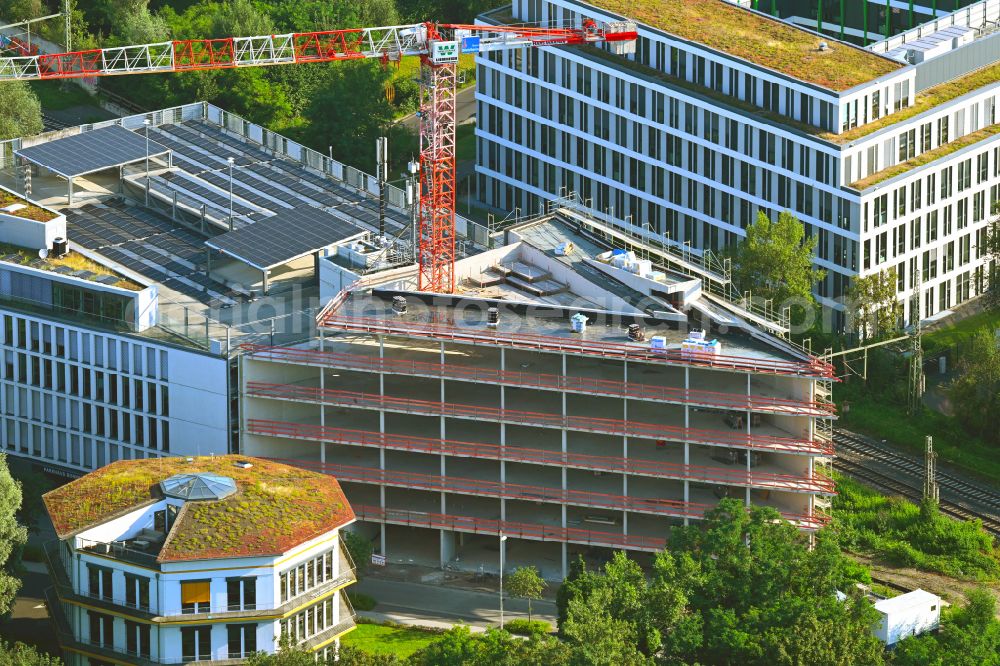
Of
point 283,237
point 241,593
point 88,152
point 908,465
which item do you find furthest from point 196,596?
point 908,465

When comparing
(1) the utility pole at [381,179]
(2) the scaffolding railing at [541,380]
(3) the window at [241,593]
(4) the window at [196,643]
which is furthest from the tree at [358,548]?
(1) the utility pole at [381,179]

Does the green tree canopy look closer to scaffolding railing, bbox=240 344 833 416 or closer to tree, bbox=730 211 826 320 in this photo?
scaffolding railing, bbox=240 344 833 416

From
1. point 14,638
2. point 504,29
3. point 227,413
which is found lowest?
point 14,638

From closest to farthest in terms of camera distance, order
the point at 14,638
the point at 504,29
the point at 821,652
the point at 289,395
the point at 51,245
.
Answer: the point at 821,652, the point at 14,638, the point at 289,395, the point at 51,245, the point at 504,29

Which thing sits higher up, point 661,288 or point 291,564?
point 661,288

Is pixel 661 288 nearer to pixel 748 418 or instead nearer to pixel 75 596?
pixel 748 418

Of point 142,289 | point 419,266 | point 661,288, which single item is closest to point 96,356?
point 142,289
